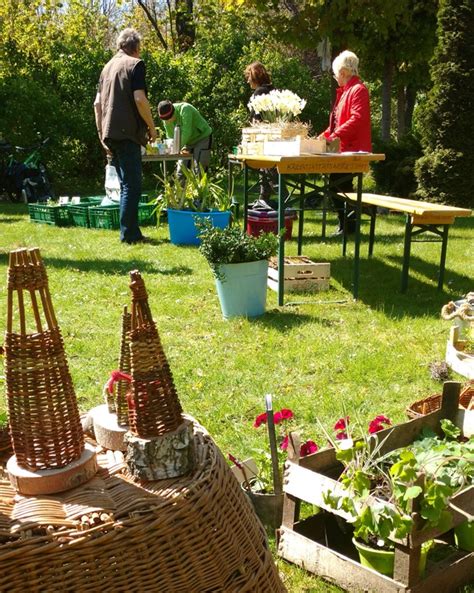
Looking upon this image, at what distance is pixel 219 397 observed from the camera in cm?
381

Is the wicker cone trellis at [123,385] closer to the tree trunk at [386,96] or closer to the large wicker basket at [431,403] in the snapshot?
the large wicker basket at [431,403]

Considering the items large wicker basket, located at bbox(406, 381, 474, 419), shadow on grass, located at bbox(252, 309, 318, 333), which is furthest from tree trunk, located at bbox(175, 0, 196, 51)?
large wicker basket, located at bbox(406, 381, 474, 419)

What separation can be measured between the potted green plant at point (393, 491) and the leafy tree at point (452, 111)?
891 centimetres

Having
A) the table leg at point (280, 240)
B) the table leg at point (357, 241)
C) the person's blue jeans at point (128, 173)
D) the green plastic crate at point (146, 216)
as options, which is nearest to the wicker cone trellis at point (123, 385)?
the table leg at point (280, 240)

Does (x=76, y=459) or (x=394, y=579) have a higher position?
(x=76, y=459)

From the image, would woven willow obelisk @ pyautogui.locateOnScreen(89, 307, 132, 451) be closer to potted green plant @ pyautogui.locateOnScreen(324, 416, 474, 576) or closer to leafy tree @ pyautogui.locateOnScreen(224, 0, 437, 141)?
potted green plant @ pyautogui.locateOnScreen(324, 416, 474, 576)

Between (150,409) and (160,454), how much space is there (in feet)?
0.34

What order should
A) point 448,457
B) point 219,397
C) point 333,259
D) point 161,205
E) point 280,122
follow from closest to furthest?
1. point 448,457
2. point 219,397
3. point 280,122
4. point 333,259
5. point 161,205

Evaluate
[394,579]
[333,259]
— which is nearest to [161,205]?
[333,259]

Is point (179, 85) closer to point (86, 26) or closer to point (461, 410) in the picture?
point (86, 26)

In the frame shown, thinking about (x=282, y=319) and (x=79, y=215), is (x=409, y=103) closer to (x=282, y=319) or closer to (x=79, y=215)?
(x=79, y=215)

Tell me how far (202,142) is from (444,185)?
3819 millimetres

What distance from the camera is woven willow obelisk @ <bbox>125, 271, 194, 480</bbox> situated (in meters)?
1.59

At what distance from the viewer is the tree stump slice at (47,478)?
1565 mm
